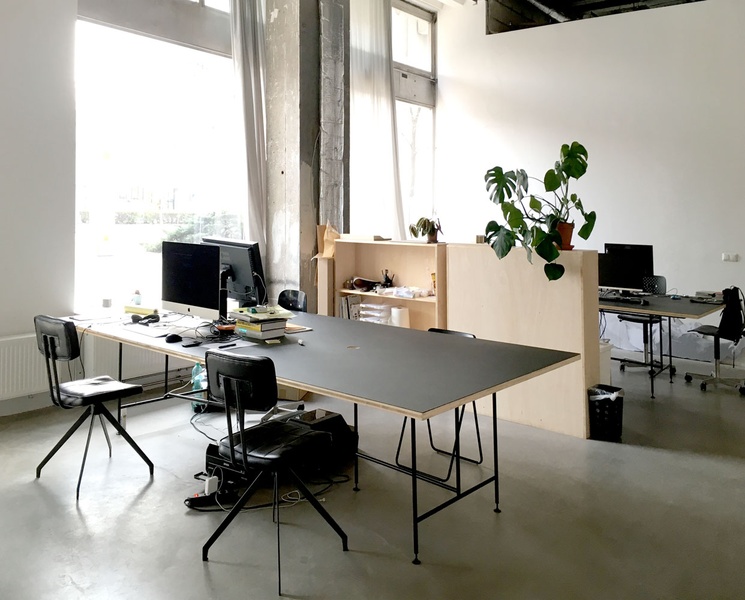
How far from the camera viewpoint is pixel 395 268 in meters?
5.61

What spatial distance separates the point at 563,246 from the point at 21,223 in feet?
12.6

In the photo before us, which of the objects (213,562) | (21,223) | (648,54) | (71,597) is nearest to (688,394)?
(648,54)

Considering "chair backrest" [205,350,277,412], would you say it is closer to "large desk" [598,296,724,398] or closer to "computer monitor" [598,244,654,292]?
"large desk" [598,296,724,398]

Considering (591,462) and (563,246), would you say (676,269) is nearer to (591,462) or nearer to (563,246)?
(563,246)

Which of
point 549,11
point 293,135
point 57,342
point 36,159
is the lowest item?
point 57,342

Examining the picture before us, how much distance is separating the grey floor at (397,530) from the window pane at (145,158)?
5.39ft

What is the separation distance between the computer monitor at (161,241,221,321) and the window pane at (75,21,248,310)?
1.58m

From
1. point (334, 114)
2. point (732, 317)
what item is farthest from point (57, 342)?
point (732, 317)

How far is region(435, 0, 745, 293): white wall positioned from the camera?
258 inches

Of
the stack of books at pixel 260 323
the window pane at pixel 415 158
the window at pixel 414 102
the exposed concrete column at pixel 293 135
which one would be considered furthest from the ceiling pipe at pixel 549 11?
the stack of books at pixel 260 323

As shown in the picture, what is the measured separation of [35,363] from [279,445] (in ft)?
9.09

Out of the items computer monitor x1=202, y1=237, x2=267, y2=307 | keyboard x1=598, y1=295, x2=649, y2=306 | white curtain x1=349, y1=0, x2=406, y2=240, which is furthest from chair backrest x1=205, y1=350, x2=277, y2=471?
white curtain x1=349, y1=0, x2=406, y2=240

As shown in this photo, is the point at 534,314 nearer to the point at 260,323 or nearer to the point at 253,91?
the point at 260,323

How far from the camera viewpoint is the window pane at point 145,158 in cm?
507
